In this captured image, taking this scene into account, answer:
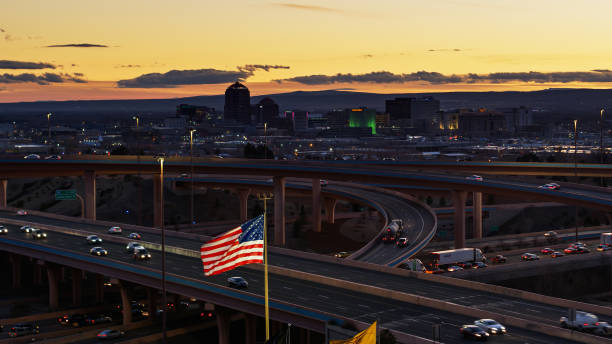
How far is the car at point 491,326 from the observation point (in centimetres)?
4097

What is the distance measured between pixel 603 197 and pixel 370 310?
57612mm

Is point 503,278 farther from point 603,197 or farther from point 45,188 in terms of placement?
point 45,188

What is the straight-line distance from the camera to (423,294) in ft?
170

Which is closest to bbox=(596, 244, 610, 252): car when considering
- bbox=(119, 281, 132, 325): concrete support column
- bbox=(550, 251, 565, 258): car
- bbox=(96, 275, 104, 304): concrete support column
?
bbox=(550, 251, 565, 258): car

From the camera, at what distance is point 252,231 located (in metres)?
36.3

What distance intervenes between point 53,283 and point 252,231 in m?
46.7

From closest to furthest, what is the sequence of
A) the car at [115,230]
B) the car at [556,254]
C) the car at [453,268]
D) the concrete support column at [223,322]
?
the concrete support column at [223,322]
the car at [453,268]
the car at [556,254]
the car at [115,230]

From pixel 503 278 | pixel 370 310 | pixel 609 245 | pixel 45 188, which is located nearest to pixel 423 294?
pixel 370 310

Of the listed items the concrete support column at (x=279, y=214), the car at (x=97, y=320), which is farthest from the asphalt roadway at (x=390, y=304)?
the concrete support column at (x=279, y=214)

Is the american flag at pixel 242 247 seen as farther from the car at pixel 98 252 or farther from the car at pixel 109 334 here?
the car at pixel 98 252

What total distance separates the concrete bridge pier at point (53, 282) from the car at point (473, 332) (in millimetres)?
48196

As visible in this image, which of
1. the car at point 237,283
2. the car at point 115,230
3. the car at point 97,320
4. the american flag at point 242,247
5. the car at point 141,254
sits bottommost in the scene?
the car at point 97,320

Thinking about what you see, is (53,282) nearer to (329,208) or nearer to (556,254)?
(556,254)

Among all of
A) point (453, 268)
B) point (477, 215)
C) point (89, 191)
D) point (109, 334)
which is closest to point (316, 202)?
point (477, 215)
